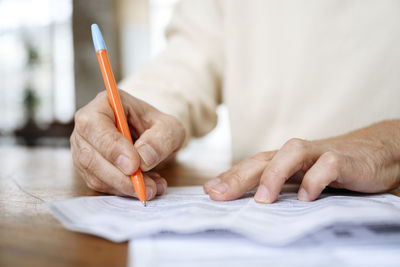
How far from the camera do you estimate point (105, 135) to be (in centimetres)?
47

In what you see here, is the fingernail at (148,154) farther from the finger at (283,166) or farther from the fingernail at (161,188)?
the finger at (283,166)

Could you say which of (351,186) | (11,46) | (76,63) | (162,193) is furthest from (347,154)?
(11,46)

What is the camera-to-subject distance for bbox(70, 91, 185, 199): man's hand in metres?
0.46

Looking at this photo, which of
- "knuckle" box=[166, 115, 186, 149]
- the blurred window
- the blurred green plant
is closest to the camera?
"knuckle" box=[166, 115, 186, 149]

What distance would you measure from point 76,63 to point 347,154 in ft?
14.8

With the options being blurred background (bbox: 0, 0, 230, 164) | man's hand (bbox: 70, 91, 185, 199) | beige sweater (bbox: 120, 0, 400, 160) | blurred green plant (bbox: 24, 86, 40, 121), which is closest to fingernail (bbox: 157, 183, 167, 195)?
man's hand (bbox: 70, 91, 185, 199)

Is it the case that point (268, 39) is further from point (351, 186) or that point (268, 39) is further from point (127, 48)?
point (127, 48)

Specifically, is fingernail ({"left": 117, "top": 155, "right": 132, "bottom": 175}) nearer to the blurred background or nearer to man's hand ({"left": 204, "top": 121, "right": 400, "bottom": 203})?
man's hand ({"left": 204, "top": 121, "right": 400, "bottom": 203})

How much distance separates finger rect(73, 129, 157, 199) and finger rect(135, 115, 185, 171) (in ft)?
0.10

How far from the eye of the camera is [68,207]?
38 centimetres

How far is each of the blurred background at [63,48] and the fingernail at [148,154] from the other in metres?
3.98

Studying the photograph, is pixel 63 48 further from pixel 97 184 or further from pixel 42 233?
pixel 42 233

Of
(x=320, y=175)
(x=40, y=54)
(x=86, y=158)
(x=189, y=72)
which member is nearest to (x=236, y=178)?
(x=320, y=175)

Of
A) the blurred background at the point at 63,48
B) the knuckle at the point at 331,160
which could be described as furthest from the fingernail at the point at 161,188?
the blurred background at the point at 63,48
